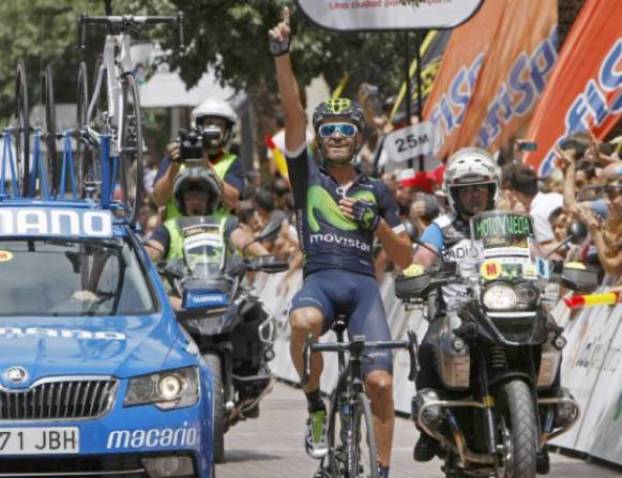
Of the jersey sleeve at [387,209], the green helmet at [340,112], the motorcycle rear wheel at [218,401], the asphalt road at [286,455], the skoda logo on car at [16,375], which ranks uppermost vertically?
the green helmet at [340,112]

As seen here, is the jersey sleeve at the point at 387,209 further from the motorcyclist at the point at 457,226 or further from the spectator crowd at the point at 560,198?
the spectator crowd at the point at 560,198

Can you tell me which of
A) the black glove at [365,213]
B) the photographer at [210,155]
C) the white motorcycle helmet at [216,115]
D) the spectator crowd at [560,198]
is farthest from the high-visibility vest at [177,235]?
the black glove at [365,213]

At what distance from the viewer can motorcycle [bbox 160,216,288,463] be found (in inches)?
559

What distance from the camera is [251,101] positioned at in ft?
129

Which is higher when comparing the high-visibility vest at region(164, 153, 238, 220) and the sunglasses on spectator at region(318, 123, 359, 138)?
the sunglasses on spectator at region(318, 123, 359, 138)

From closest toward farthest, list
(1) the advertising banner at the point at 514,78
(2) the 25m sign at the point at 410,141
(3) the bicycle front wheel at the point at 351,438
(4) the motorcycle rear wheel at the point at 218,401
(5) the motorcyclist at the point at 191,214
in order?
(3) the bicycle front wheel at the point at 351,438 < (4) the motorcycle rear wheel at the point at 218,401 < (5) the motorcyclist at the point at 191,214 < (2) the 25m sign at the point at 410,141 < (1) the advertising banner at the point at 514,78

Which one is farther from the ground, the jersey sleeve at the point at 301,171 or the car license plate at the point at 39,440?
the jersey sleeve at the point at 301,171

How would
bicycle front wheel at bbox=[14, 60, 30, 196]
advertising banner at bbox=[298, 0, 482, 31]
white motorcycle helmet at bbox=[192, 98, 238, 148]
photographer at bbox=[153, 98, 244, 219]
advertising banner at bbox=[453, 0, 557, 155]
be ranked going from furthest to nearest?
advertising banner at bbox=[453, 0, 557, 155], advertising banner at bbox=[298, 0, 482, 31], bicycle front wheel at bbox=[14, 60, 30, 196], white motorcycle helmet at bbox=[192, 98, 238, 148], photographer at bbox=[153, 98, 244, 219]

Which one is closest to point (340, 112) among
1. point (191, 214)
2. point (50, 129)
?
point (191, 214)

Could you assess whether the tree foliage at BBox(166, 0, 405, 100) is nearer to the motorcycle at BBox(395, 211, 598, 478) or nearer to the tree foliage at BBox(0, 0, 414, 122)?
the tree foliage at BBox(0, 0, 414, 122)

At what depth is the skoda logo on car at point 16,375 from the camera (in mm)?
10242

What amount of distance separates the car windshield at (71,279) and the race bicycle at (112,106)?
2.76 metres

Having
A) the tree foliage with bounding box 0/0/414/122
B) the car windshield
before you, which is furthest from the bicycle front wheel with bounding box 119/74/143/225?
Answer: the tree foliage with bounding box 0/0/414/122

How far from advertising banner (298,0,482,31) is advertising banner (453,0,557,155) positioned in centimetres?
172
